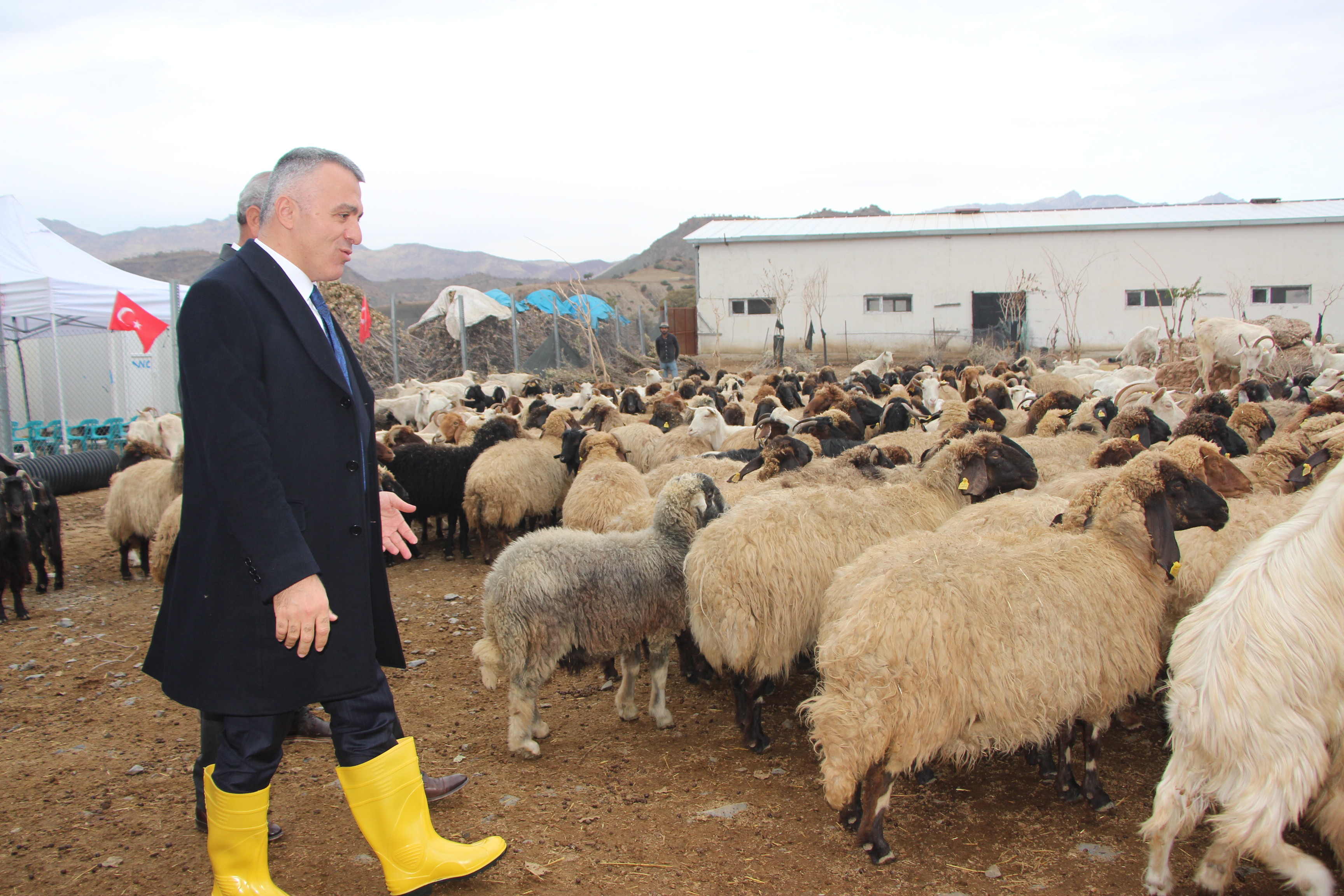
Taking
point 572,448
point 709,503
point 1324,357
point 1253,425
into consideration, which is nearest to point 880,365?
point 1324,357

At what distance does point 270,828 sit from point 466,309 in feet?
66.7

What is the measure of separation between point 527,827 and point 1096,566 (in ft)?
8.48

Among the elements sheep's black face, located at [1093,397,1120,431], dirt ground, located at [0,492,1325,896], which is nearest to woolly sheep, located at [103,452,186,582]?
dirt ground, located at [0,492,1325,896]

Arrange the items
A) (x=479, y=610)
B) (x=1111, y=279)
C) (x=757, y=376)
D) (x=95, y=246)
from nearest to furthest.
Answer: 1. (x=479, y=610)
2. (x=757, y=376)
3. (x=1111, y=279)
4. (x=95, y=246)

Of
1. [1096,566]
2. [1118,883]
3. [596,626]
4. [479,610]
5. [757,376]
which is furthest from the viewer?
[757,376]

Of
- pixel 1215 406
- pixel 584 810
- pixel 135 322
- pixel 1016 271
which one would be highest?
pixel 1016 271

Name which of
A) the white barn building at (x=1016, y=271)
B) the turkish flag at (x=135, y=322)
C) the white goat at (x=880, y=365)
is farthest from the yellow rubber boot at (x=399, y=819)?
the white barn building at (x=1016, y=271)

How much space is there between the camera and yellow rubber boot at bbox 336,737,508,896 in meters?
2.42

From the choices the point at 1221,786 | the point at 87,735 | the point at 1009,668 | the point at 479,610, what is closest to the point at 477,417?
the point at 479,610

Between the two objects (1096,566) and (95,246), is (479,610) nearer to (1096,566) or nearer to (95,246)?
(1096,566)

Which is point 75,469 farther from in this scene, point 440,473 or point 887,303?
point 887,303

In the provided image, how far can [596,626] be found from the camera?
3.99m

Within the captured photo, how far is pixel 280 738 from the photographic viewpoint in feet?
7.68

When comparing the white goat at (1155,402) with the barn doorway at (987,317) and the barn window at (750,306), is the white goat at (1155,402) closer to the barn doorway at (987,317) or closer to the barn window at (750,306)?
the barn doorway at (987,317)
